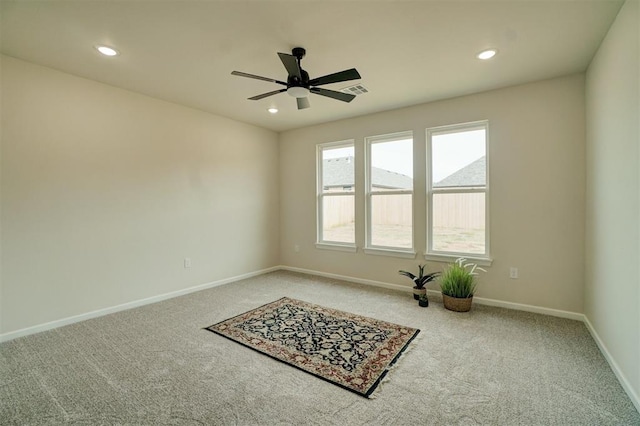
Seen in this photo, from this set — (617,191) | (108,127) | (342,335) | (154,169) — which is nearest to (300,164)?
(154,169)

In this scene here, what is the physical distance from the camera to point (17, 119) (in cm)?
278

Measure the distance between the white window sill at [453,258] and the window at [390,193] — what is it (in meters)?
0.26

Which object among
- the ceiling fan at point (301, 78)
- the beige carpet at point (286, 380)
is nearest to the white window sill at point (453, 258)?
the beige carpet at point (286, 380)

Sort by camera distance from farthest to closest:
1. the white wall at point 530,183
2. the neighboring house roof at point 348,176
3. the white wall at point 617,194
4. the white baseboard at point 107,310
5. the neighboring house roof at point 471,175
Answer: the neighboring house roof at point 348,176, the neighboring house roof at point 471,175, the white wall at point 530,183, the white baseboard at point 107,310, the white wall at point 617,194

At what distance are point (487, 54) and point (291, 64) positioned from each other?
1.91 metres

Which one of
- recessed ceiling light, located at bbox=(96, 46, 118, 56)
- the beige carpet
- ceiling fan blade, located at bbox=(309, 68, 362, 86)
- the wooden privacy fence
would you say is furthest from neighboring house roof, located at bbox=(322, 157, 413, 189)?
recessed ceiling light, located at bbox=(96, 46, 118, 56)

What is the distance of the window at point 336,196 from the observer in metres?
4.92

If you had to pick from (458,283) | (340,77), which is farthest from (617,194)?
(340,77)

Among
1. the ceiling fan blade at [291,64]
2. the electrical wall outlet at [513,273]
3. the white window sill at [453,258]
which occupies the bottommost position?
the electrical wall outlet at [513,273]

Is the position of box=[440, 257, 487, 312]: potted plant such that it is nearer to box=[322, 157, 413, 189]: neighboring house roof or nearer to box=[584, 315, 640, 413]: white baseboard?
box=[584, 315, 640, 413]: white baseboard

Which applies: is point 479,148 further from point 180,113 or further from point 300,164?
point 180,113

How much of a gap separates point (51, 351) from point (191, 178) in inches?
97.9

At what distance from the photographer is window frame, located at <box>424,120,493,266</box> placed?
3.68 meters

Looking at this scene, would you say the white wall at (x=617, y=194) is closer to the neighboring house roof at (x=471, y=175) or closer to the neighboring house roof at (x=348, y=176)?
the neighboring house roof at (x=471, y=175)
